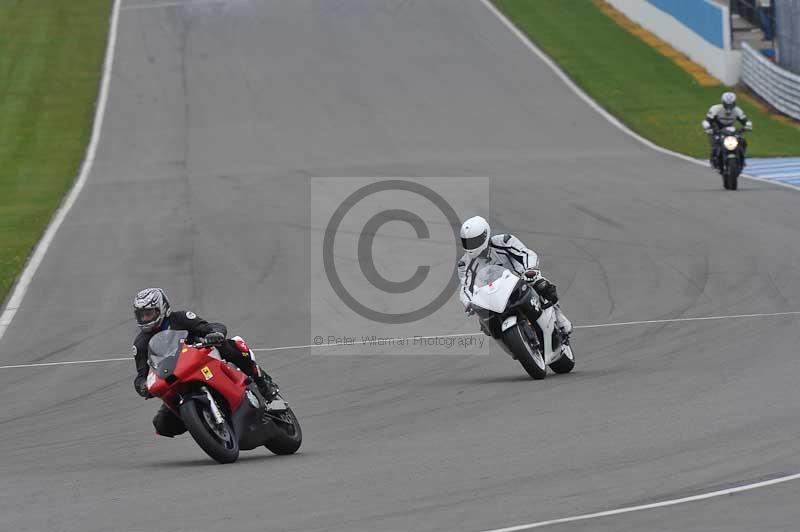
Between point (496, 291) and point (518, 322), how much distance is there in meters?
0.36

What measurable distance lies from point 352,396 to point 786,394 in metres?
3.84

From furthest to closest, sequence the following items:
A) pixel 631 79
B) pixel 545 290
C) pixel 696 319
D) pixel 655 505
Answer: pixel 631 79 → pixel 696 319 → pixel 545 290 → pixel 655 505

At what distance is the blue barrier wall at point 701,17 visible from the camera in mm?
40906

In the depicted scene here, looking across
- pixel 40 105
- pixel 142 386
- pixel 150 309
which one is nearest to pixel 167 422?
pixel 142 386

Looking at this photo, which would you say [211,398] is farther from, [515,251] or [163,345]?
[515,251]

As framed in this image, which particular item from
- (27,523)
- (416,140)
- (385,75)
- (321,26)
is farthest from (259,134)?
(27,523)

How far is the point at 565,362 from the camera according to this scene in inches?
526

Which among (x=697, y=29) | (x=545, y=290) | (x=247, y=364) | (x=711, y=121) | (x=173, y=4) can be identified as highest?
(x=247, y=364)

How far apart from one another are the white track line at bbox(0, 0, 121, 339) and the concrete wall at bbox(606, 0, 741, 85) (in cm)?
1719

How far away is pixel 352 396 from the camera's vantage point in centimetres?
1289

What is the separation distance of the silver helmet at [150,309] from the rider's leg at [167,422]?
614 millimetres

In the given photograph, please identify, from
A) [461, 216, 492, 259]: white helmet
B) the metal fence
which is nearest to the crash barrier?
the metal fence

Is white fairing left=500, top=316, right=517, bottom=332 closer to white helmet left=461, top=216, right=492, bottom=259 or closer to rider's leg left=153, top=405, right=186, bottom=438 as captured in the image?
white helmet left=461, top=216, right=492, bottom=259

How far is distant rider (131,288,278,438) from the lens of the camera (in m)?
10.3
